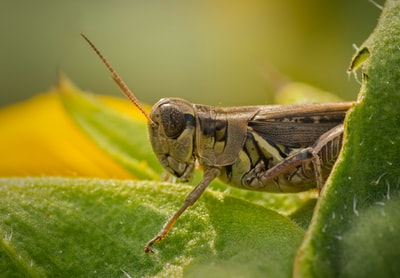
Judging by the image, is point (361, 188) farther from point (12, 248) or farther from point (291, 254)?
point (12, 248)

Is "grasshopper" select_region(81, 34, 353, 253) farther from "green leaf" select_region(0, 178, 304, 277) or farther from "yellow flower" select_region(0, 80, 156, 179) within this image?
"green leaf" select_region(0, 178, 304, 277)

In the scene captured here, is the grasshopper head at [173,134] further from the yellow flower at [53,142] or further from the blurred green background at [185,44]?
the blurred green background at [185,44]

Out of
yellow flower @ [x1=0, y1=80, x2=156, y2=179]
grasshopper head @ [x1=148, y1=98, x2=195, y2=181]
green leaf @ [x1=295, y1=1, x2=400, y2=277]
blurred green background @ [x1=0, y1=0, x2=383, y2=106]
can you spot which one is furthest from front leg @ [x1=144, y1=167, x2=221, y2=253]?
blurred green background @ [x1=0, y1=0, x2=383, y2=106]

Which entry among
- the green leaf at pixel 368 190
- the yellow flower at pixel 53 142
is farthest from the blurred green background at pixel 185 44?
the green leaf at pixel 368 190

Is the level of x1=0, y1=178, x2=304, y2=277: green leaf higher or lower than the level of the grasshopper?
higher

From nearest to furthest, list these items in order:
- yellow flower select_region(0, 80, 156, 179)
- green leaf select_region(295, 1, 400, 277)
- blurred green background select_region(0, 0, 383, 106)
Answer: green leaf select_region(295, 1, 400, 277) → yellow flower select_region(0, 80, 156, 179) → blurred green background select_region(0, 0, 383, 106)

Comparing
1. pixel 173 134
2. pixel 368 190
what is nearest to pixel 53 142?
pixel 173 134
